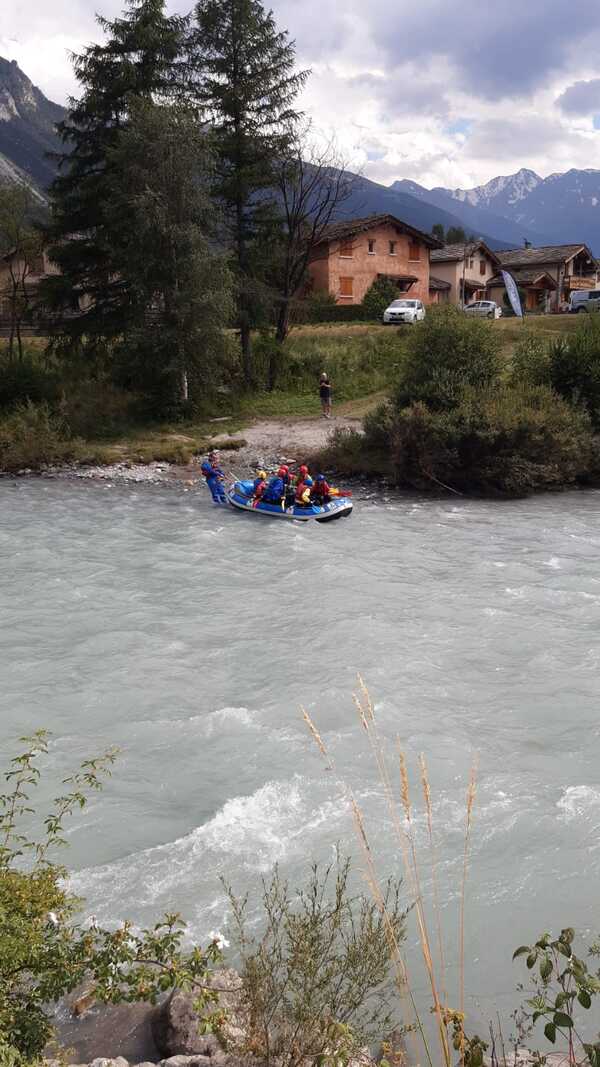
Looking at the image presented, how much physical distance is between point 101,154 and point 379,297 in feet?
60.6

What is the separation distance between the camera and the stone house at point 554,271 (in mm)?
53906

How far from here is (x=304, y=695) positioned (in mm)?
9594

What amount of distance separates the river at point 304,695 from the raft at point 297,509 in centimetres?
49

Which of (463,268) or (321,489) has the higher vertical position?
(463,268)

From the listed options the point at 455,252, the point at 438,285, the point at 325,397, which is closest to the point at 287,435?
the point at 325,397

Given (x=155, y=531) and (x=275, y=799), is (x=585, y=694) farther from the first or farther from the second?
(x=155, y=531)

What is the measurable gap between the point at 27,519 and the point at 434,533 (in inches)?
340

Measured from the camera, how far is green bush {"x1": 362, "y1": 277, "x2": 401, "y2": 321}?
4053 cm

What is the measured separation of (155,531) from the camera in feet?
55.7

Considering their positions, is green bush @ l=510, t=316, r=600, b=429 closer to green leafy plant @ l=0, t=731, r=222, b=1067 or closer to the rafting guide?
the rafting guide

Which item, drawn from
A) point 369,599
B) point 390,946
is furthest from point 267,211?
point 390,946

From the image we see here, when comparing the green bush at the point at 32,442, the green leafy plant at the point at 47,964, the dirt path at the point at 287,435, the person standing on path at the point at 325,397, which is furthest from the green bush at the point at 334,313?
the green leafy plant at the point at 47,964

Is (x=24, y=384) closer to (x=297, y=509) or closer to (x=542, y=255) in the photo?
(x=297, y=509)

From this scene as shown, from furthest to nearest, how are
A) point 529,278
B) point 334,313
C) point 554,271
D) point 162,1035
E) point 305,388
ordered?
point 554,271
point 529,278
point 334,313
point 305,388
point 162,1035
